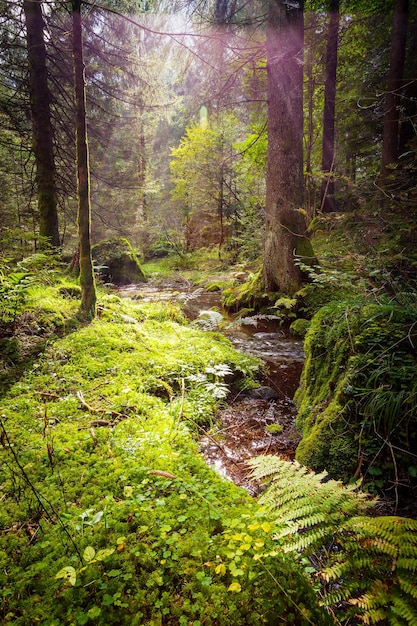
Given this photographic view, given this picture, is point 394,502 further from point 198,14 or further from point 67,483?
point 198,14

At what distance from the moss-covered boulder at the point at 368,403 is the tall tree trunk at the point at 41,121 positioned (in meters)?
7.00

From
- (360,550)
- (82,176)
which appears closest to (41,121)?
(82,176)

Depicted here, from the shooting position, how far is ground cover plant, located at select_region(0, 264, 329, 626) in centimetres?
144

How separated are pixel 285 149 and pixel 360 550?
7399mm

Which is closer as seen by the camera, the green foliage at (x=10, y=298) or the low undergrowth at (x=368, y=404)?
the low undergrowth at (x=368, y=404)

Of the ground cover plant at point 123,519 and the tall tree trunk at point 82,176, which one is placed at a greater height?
the tall tree trunk at point 82,176

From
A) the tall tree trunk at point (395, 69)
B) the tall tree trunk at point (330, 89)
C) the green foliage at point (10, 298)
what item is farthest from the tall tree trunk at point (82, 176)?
the tall tree trunk at point (330, 89)

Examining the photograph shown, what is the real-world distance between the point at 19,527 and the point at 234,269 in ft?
46.1

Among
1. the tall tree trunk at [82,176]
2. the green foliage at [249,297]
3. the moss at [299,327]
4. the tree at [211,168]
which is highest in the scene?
the tree at [211,168]

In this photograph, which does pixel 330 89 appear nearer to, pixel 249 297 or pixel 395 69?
pixel 395 69

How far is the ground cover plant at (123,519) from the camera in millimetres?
1441

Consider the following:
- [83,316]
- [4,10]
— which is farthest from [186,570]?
[4,10]

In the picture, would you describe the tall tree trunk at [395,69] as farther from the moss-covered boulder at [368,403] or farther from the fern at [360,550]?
the fern at [360,550]

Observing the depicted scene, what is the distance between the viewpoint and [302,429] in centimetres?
322
